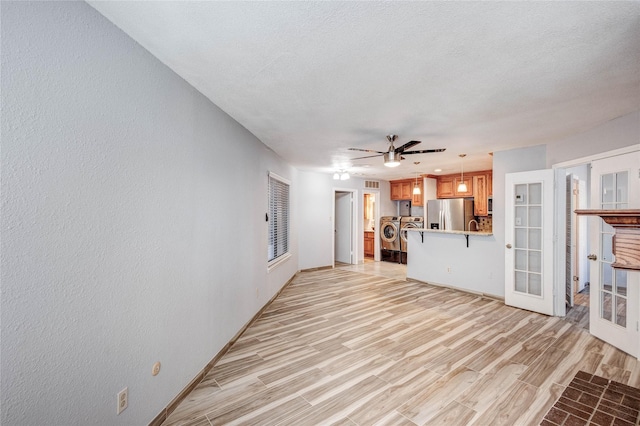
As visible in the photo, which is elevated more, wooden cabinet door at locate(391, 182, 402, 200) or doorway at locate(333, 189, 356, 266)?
wooden cabinet door at locate(391, 182, 402, 200)

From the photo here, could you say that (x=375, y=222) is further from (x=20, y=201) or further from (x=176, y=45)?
(x=20, y=201)

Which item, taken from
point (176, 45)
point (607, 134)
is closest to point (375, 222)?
point (607, 134)

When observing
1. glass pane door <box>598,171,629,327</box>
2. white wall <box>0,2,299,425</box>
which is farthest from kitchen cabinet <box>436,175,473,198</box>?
white wall <box>0,2,299,425</box>

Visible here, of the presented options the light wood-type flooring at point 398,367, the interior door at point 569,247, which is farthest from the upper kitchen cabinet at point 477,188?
the light wood-type flooring at point 398,367

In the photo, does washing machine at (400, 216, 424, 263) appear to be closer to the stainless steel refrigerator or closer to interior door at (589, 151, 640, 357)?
the stainless steel refrigerator

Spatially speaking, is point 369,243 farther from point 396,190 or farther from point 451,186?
point 451,186

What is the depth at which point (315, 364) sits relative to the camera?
2.58m

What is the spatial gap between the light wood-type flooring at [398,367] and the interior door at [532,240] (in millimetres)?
305

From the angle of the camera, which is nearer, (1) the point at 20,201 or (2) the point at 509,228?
(1) the point at 20,201

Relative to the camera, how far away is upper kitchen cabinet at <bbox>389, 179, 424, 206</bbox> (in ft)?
25.4

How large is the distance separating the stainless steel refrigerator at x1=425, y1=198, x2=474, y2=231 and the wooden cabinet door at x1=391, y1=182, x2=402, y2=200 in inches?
55.1

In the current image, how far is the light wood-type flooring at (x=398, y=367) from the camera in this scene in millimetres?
1946

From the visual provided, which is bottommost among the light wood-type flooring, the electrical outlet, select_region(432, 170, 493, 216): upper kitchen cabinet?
the light wood-type flooring

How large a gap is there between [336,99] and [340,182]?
475 centimetres
